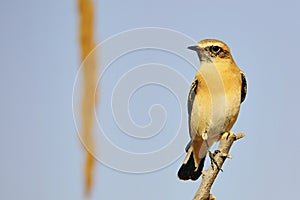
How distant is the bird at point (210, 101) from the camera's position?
258 cm

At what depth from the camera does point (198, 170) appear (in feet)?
8.61

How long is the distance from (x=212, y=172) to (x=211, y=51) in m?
1.37

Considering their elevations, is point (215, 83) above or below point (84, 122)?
above

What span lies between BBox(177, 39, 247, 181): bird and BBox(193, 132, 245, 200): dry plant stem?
0.43 m

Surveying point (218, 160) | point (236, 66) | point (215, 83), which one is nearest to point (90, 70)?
point (218, 160)

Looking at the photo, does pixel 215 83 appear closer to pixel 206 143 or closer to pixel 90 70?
pixel 206 143

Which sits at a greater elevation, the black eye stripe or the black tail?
the black eye stripe

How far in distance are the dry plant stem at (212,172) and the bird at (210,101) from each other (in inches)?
16.8

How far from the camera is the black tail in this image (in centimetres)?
258

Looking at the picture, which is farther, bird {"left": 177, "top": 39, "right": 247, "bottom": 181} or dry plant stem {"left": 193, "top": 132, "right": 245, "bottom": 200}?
bird {"left": 177, "top": 39, "right": 247, "bottom": 181}

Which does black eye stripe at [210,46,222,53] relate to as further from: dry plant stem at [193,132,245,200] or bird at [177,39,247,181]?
dry plant stem at [193,132,245,200]

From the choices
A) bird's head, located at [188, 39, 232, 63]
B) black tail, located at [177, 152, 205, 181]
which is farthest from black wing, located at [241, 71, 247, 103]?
black tail, located at [177, 152, 205, 181]

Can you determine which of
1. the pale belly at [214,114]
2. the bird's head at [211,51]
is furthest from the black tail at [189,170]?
the bird's head at [211,51]

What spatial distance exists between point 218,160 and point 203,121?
0.83 meters
